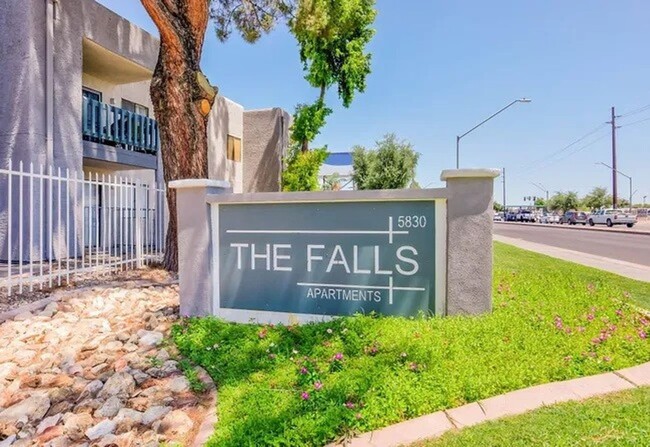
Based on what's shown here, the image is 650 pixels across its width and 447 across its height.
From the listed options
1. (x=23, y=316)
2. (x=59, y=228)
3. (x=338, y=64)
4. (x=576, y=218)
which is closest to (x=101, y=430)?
(x=23, y=316)

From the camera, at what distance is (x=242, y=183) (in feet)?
68.6

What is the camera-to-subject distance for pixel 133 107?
1479 centimetres

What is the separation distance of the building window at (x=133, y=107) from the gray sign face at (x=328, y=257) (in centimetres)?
1140

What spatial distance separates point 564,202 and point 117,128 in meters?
75.3

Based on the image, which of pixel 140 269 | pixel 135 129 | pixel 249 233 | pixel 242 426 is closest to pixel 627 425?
pixel 242 426

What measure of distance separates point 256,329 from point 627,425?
10.9 feet

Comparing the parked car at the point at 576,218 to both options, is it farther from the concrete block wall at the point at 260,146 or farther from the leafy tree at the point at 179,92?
the leafy tree at the point at 179,92

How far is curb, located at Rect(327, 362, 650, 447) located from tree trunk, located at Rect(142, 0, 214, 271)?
6352mm

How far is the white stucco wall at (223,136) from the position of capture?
17.6 meters

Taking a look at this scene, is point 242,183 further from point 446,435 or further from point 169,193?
point 446,435

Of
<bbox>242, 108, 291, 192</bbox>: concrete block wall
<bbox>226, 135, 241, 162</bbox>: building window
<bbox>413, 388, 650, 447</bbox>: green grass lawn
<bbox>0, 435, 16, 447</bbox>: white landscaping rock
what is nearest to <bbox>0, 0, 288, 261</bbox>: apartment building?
<bbox>0, 435, 16, 447</bbox>: white landscaping rock

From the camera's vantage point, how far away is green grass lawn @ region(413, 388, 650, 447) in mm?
2545

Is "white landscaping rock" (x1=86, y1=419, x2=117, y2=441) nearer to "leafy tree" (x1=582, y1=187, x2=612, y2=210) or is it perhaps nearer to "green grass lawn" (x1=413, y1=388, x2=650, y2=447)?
"green grass lawn" (x1=413, y1=388, x2=650, y2=447)

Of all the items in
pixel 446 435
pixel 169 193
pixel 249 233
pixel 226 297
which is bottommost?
pixel 446 435
